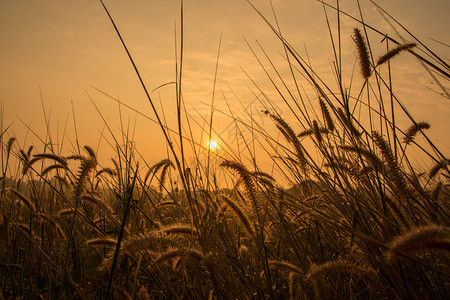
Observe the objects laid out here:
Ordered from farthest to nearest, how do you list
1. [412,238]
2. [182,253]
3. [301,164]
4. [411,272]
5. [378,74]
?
[301,164]
[378,74]
[411,272]
[182,253]
[412,238]

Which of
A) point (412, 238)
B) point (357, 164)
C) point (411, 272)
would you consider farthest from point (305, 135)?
point (412, 238)

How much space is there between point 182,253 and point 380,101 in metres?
1.69

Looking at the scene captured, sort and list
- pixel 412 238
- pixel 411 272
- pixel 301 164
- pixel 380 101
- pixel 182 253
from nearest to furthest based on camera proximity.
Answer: pixel 412 238
pixel 182 253
pixel 411 272
pixel 380 101
pixel 301 164

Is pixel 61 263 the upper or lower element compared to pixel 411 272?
upper

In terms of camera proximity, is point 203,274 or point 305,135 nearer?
point 203,274

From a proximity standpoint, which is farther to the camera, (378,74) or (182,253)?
(378,74)

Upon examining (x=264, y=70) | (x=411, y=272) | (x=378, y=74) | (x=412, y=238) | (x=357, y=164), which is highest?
(x=264, y=70)

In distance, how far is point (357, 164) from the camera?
2.26 m

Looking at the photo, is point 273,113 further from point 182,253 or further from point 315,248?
point 182,253

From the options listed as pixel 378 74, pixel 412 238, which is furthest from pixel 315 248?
pixel 412 238

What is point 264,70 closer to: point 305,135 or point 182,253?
point 305,135

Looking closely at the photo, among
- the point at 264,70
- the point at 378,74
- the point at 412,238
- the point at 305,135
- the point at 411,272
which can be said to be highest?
the point at 264,70

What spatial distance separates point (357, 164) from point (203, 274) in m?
1.41

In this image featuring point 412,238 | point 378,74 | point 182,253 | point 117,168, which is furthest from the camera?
point 117,168
